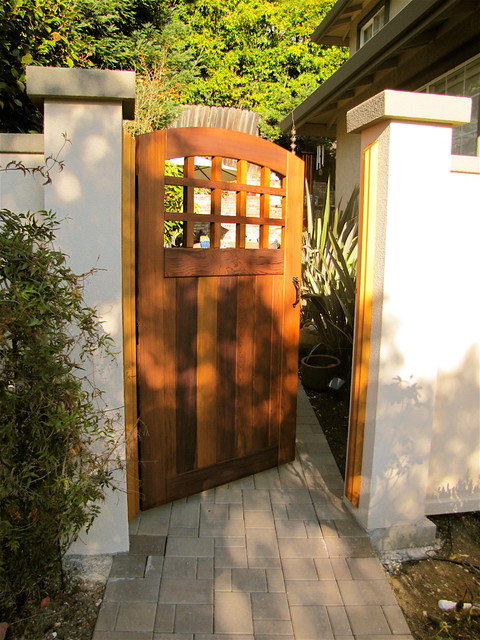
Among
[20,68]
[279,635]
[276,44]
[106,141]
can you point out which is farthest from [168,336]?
[276,44]

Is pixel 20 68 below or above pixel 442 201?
above

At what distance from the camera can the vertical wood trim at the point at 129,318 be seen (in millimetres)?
2666

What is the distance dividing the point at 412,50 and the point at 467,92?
1.43 meters

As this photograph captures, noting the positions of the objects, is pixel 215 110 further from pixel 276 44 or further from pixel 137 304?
pixel 137 304

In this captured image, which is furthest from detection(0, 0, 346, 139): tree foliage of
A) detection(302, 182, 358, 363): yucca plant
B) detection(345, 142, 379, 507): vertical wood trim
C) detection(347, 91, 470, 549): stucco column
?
detection(347, 91, 470, 549): stucco column

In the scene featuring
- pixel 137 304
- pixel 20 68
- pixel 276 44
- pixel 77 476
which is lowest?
pixel 77 476

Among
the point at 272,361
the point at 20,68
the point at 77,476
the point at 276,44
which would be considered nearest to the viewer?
the point at 77,476

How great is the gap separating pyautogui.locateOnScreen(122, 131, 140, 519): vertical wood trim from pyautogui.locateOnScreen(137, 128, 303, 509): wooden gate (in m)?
0.05

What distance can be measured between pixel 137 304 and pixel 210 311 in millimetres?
473

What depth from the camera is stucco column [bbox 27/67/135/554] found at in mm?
2348

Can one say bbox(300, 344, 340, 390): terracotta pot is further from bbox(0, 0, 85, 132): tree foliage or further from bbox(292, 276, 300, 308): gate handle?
bbox(0, 0, 85, 132): tree foliage

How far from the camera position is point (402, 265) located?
2.68m

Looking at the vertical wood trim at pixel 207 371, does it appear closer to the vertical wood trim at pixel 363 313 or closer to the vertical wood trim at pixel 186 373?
the vertical wood trim at pixel 186 373

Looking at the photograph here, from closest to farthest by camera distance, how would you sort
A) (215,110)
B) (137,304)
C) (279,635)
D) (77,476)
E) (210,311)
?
(279,635)
(77,476)
(137,304)
(210,311)
(215,110)
